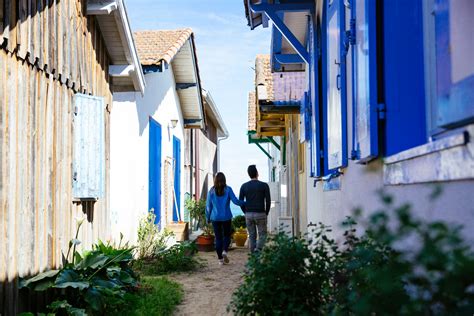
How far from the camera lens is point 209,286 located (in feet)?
27.2

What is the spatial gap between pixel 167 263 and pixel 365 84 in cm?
701

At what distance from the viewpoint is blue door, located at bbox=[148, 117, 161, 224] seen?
10.9 metres

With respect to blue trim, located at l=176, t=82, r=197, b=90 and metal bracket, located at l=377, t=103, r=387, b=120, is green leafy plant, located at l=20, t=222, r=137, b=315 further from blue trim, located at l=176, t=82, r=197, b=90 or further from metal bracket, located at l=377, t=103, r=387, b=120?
blue trim, located at l=176, t=82, r=197, b=90

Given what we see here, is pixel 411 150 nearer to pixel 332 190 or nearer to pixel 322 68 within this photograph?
pixel 332 190

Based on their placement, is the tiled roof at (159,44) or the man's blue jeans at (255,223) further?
the man's blue jeans at (255,223)

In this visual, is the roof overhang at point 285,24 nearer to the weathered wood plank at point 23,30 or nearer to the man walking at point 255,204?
the man walking at point 255,204

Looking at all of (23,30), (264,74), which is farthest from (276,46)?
(23,30)

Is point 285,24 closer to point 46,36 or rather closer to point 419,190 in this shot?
point 46,36

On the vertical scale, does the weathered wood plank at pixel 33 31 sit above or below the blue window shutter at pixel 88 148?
above

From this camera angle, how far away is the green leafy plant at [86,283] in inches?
210

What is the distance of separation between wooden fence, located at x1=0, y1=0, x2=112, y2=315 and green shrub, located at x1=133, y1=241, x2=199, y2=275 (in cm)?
227

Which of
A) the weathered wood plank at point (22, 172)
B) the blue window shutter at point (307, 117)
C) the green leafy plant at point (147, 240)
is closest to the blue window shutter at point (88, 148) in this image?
the weathered wood plank at point (22, 172)

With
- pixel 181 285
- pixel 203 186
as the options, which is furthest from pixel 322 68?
pixel 203 186

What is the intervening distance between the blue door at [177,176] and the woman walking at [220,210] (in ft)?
12.9
